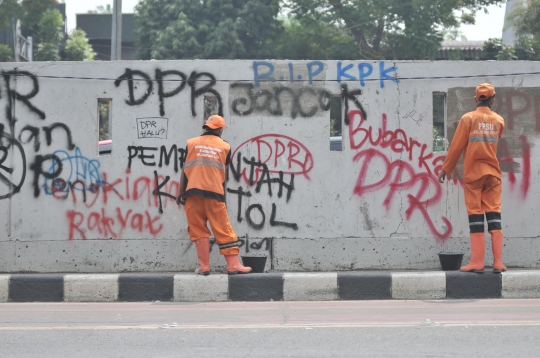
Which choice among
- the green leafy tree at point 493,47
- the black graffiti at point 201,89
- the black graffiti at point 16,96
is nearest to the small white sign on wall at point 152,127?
the black graffiti at point 201,89

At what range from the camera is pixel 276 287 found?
813 centimetres

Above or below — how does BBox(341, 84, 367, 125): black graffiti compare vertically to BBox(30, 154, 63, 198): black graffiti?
above

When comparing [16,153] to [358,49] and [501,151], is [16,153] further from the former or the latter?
[358,49]

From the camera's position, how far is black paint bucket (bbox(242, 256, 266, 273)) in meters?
8.50

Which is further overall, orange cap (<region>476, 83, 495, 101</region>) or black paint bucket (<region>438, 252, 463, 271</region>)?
black paint bucket (<region>438, 252, 463, 271</region>)

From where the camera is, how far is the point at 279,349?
557 centimetres

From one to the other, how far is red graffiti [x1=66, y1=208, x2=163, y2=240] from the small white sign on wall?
79 cm

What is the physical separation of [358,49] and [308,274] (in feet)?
80.1

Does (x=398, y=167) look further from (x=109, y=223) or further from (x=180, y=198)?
(x=109, y=223)

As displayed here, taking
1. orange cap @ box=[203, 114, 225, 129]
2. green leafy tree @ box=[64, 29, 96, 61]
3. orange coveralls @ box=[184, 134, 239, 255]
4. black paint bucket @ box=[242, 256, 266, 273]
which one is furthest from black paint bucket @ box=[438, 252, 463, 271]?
green leafy tree @ box=[64, 29, 96, 61]

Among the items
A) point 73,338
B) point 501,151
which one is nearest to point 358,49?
point 501,151

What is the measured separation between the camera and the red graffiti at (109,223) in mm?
8984

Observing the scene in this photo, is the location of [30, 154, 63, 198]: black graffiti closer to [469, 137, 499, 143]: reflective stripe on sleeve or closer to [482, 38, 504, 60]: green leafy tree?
[469, 137, 499, 143]: reflective stripe on sleeve

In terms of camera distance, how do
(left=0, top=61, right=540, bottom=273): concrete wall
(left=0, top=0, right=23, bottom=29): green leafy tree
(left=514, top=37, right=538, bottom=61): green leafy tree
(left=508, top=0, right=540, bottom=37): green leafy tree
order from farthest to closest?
1. (left=508, top=0, right=540, bottom=37): green leafy tree
2. (left=514, top=37, right=538, bottom=61): green leafy tree
3. (left=0, top=0, right=23, bottom=29): green leafy tree
4. (left=0, top=61, right=540, bottom=273): concrete wall
